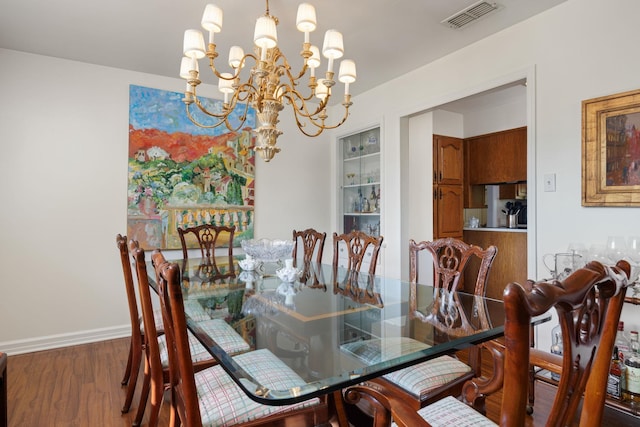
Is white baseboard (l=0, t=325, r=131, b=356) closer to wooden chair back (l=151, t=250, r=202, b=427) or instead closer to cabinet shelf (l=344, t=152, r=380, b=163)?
wooden chair back (l=151, t=250, r=202, b=427)

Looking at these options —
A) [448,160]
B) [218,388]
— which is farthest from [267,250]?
[448,160]

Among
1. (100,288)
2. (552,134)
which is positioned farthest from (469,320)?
(100,288)

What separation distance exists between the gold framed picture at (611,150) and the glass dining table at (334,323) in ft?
3.32

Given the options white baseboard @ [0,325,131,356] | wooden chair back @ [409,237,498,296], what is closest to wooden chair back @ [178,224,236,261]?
white baseboard @ [0,325,131,356]

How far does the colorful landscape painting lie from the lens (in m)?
3.54

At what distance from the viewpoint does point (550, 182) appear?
2.41 meters

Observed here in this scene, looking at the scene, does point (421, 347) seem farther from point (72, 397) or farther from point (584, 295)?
point (72, 397)

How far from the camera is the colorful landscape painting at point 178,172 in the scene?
3.54 meters

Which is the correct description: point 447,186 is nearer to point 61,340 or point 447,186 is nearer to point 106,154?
point 106,154

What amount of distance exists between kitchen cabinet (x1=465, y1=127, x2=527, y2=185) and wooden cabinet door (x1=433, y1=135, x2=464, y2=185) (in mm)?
147

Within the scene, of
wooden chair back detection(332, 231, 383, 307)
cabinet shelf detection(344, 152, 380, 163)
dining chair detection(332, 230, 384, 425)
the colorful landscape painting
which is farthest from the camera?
cabinet shelf detection(344, 152, 380, 163)

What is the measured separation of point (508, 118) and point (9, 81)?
5182 millimetres

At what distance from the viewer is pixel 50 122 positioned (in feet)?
10.5

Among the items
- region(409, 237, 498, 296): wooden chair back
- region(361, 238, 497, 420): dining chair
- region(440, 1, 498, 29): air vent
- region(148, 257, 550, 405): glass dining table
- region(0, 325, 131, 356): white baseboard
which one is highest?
region(440, 1, 498, 29): air vent
